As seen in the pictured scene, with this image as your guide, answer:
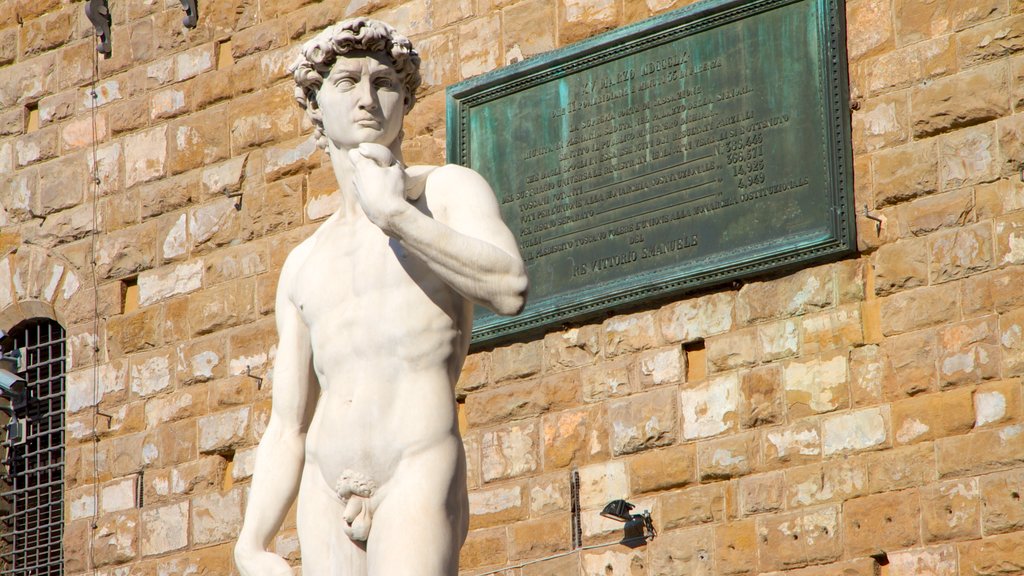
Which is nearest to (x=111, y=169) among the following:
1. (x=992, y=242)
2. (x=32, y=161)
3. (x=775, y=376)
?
(x=32, y=161)

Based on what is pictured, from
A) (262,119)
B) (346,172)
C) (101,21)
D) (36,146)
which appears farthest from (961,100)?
(36,146)

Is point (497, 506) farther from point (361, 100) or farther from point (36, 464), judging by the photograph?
point (361, 100)

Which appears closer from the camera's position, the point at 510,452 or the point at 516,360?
the point at 510,452

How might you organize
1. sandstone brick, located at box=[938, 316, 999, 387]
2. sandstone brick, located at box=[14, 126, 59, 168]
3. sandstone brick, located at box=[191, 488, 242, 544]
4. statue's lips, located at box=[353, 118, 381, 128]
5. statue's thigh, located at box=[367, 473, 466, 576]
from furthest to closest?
sandstone brick, located at box=[14, 126, 59, 168] → sandstone brick, located at box=[191, 488, 242, 544] → sandstone brick, located at box=[938, 316, 999, 387] → statue's lips, located at box=[353, 118, 381, 128] → statue's thigh, located at box=[367, 473, 466, 576]

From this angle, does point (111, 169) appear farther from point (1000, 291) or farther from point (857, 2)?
point (1000, 291)

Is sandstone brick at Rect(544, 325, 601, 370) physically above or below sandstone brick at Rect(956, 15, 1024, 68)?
below

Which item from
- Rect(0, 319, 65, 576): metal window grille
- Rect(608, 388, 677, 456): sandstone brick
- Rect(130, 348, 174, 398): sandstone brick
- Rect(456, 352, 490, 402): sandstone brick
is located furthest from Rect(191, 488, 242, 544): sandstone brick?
Rect(608, 388, 677, 456): sandstone brick

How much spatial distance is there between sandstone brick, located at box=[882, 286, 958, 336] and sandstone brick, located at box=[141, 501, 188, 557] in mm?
4357

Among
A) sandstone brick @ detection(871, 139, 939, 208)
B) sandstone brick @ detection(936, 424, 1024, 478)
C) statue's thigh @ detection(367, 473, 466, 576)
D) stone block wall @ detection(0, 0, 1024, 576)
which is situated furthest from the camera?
sandstone brick @ detection(871, 139, 939, 208)

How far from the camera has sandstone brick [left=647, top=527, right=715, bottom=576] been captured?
32.3 feet

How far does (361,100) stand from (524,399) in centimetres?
464

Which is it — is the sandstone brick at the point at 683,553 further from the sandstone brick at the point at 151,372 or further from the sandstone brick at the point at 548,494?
the sandstone brick at the point at 151,372

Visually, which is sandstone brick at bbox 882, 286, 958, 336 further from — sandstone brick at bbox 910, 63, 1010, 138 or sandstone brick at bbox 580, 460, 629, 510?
sandstone brick at bbox 580, 460, 629, 510

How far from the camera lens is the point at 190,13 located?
12781 millimetres
